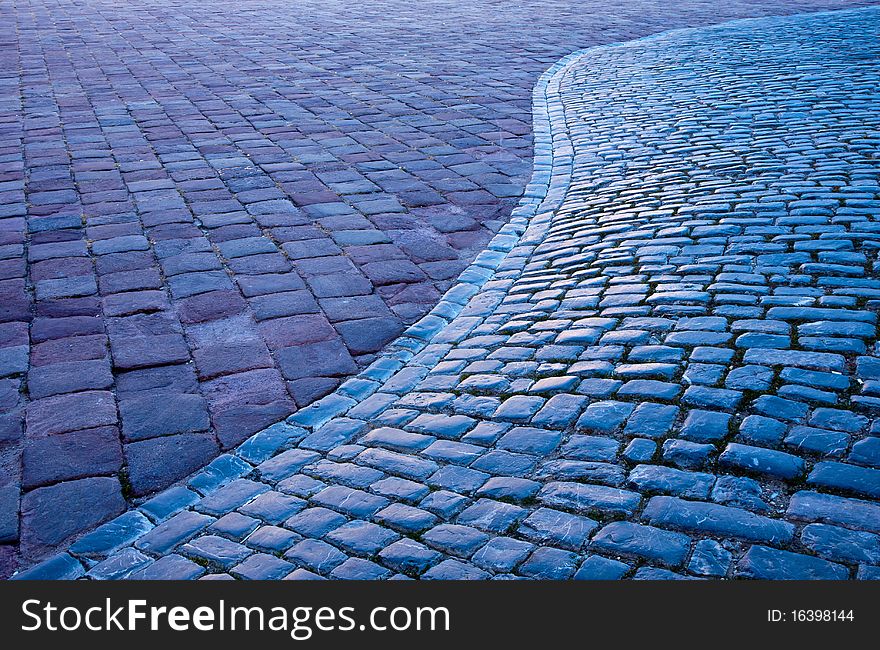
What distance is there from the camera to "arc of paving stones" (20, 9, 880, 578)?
2.50 metres

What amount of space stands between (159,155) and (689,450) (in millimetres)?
5299

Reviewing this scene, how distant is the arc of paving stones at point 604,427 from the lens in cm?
250

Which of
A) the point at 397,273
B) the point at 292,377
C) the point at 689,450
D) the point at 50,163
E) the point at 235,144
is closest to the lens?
the point at 689,450

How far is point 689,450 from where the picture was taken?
9.34 feet

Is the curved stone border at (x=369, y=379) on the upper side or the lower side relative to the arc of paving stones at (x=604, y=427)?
lower

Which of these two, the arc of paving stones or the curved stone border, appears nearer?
the arc of paving stones

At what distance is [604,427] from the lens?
305cm

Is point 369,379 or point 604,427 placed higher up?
point 604,427

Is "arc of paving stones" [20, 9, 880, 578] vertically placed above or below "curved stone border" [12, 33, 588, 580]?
above

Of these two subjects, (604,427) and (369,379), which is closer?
(604,427)

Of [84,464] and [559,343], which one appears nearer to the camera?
[84,464]
